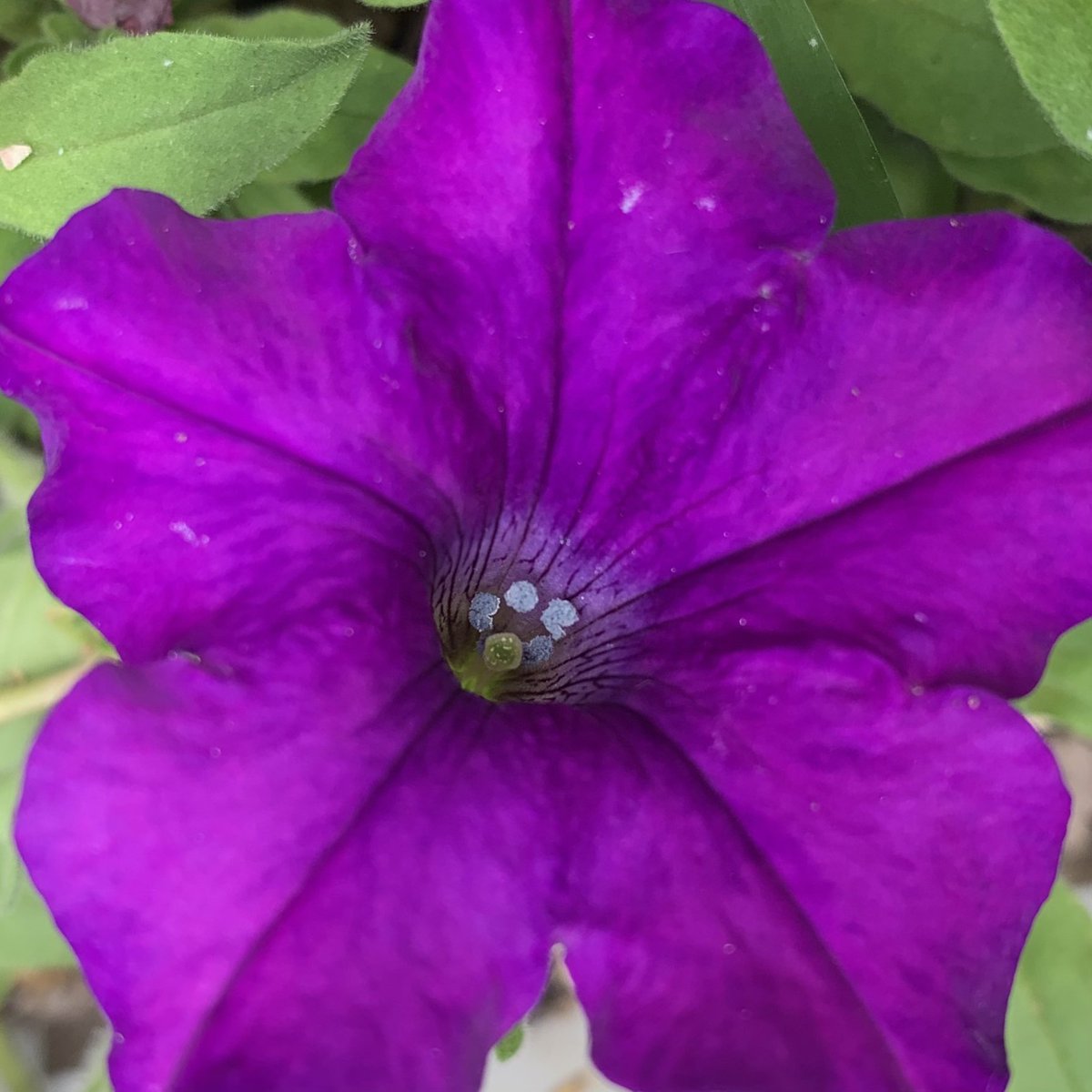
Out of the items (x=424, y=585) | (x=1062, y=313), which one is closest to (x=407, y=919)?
(x=424, y=585)

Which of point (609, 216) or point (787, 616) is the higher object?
point (609, 216)

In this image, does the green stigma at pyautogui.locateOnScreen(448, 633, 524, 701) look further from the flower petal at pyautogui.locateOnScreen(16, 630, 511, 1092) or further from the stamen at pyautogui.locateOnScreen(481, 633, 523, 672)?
the flower petal at pyautogui.locateOnScreen(16, 630, 511, 1092)

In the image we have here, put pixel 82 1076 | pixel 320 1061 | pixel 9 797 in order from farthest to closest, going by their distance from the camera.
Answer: pixel 82 1076, pixel 9 797, pixel 320 1061

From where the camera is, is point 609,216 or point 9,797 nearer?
point 609,216

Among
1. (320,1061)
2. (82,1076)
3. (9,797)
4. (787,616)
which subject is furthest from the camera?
(82,1076)

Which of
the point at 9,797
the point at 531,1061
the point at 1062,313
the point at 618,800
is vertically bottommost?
the point at 531,1061

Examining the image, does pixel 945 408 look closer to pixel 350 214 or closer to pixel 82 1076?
pixel 350 214

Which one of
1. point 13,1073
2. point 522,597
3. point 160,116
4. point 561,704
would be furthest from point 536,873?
point 13,1073

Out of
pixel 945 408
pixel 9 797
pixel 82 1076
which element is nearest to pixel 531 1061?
pixel 82 1076
